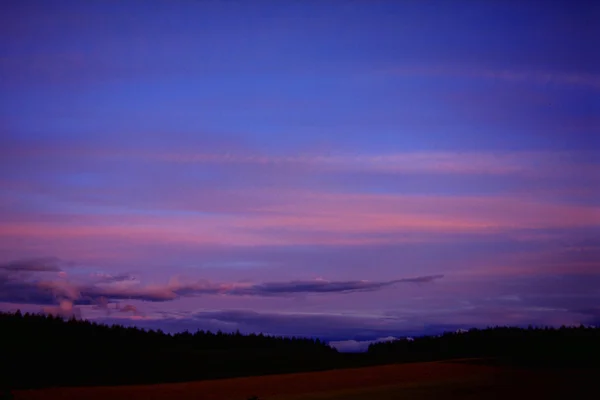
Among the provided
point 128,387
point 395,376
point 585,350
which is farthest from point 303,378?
point 585,350

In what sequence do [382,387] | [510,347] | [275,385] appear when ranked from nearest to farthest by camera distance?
[382,387]
[275,385]
[510,347]

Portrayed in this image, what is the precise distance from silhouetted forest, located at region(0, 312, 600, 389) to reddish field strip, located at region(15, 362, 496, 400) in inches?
97.9

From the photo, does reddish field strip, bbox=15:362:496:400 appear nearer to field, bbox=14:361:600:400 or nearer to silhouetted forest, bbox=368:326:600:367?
field, bbox=14:361:600:400

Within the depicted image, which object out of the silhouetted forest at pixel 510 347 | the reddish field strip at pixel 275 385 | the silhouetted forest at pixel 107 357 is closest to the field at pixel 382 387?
the reddish field strip at pixel 275 385

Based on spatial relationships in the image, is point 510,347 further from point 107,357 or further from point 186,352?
point 107,357

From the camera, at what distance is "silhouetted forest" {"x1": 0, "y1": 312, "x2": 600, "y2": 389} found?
24.3m

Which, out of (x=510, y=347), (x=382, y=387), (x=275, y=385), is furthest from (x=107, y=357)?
(x=510, y=347)

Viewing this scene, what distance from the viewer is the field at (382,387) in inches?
747

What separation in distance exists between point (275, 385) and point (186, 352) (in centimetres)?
756

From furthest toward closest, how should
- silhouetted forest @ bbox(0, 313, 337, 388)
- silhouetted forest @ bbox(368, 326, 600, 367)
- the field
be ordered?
silhouetted forest @ bbox(368, 326, 600, 367) < silhouetted forest @ bbox(0, 313, 337, 388) < the field

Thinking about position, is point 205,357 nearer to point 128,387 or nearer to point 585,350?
point 128,387

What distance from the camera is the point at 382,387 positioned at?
20719mm

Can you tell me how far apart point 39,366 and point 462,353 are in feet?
67.8

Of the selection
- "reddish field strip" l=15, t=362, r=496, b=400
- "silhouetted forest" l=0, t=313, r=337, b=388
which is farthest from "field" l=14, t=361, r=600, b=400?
"silhouetted forest" l=0, t=313, r=337, b=388
